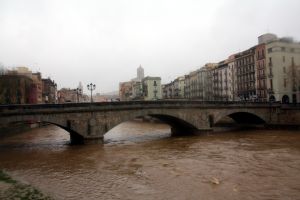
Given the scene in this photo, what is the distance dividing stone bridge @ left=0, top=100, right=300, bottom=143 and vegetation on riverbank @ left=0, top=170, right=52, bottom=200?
1565cm

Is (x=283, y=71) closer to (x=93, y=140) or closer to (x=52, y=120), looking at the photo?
(x=93, y=140)

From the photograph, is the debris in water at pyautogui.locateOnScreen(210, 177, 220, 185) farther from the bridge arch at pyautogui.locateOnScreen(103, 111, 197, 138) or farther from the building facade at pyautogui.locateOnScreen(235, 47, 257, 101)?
the building facade at pyautogui.locateOnScreen(235, 47, 257, 101)

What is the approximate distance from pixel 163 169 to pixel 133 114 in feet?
59.9

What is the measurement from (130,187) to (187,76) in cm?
10563

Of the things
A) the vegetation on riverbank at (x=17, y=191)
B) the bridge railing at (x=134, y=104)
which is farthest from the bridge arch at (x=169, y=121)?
the vegetation on riverbank at (x=17, y=191)

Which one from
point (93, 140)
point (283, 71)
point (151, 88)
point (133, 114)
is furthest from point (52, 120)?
point (151, 88)

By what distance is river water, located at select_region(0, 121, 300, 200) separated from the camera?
66.4 feet

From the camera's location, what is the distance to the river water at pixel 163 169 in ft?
66.4

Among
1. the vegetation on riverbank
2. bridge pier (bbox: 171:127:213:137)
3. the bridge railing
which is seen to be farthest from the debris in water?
bridge pier (bbox: 171:127:213:137)

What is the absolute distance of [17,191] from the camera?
1884 centimetres

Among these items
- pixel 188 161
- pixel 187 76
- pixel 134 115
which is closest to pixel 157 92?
pixel 187 76

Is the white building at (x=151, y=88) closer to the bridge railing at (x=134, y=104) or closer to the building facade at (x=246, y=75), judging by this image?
the building facade at (x=246, y=75)

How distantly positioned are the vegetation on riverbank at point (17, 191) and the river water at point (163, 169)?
123 centimetres

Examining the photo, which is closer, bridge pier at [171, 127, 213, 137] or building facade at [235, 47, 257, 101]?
bridge pier at [171, 127, 213, 137]
